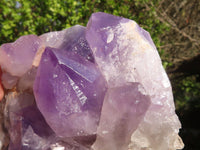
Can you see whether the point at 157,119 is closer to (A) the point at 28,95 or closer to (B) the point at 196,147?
(A) the point at 28,95

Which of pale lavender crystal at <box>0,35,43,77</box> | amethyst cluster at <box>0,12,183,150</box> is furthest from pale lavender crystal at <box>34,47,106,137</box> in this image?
pale lavender crystal at <box>0,35,43,77</box>

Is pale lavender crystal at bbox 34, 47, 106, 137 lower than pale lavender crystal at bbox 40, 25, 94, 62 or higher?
lower

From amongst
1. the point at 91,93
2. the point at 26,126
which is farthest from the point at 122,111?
the point at 26,126

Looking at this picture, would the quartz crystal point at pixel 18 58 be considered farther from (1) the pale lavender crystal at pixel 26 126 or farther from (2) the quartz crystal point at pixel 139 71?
(2) the quartz crystal point at pixel 139 71

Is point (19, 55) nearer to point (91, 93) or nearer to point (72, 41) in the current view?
point (72, 41)

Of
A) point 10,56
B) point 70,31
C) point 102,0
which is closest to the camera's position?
point 10,56

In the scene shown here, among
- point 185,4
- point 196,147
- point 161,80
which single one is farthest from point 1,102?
point 196,147

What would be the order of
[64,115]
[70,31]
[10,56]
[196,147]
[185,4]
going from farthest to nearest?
[196,147] < [185,4] < [70,31] < [10,56] < [64,115]

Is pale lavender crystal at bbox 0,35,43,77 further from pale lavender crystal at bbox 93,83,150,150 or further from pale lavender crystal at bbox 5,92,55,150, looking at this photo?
pale lavender crystal at bbox 93,83,150,150
